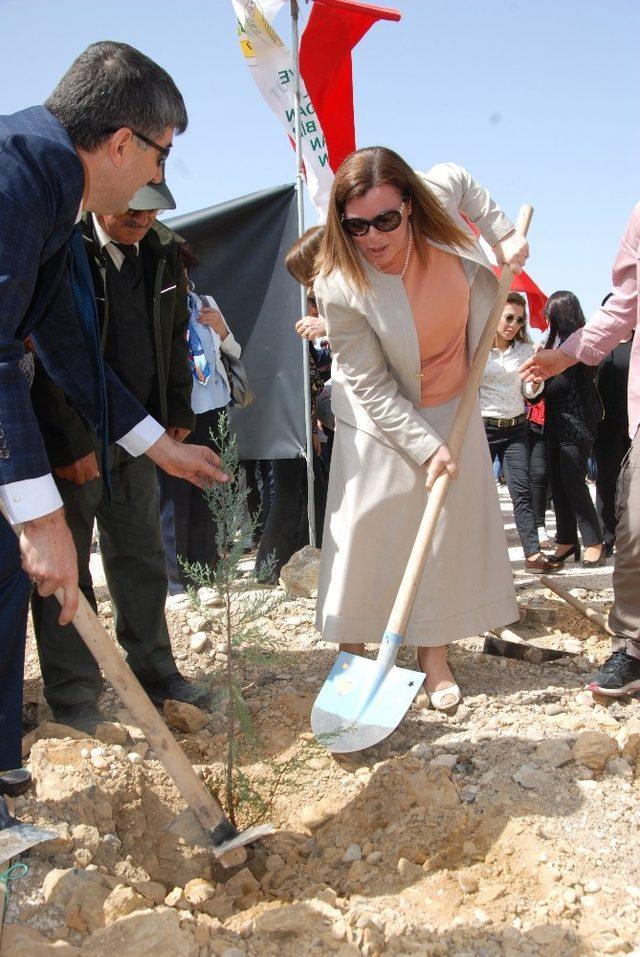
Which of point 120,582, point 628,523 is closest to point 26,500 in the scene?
point 120,582

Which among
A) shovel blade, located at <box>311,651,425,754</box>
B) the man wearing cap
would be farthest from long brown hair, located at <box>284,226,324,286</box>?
shovel blade, located at <box>311,651,425,754</box>

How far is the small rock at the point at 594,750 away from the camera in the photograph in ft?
8.84

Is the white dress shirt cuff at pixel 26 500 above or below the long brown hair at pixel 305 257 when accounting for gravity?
below

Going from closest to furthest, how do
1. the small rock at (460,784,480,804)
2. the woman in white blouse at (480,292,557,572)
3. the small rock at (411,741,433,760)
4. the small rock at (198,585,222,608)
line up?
the small rock at (460,784,480,804), the small rock at (411,741,433,760), the small rock at (198,585,222,608), the woman in white blouse at (480,292,557,572)

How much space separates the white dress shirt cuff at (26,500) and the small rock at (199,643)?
209cm

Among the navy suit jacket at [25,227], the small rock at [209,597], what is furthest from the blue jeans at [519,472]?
the navy suit jacket at [25,227]

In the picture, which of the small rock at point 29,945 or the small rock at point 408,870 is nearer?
the small rock at point 29,945

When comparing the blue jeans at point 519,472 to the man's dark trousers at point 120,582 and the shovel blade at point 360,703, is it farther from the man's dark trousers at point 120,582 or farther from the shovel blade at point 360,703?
the shovel blade at point 360,703

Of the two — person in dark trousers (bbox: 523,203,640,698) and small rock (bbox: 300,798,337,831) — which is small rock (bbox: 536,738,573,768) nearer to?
person in dark trousers (bbox: 523,203,640,698)

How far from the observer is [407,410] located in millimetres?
3150

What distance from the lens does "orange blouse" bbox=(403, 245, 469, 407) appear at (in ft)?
10.3

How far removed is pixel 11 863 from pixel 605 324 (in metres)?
2.70

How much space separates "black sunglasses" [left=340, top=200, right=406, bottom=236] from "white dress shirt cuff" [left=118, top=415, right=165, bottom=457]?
954mm

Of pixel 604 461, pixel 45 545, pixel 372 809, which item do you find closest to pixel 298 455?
pixel 604 461
